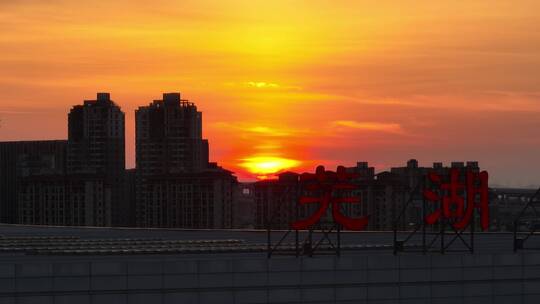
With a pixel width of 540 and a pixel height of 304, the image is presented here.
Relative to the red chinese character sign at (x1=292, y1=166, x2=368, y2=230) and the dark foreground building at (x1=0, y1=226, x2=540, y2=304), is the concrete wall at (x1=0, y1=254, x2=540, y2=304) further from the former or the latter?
the red chinese character sign at (x1=292, y1=166, x2=368, y2=230)

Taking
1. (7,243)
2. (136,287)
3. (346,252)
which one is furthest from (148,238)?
(136,287)

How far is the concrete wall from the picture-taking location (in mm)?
57750

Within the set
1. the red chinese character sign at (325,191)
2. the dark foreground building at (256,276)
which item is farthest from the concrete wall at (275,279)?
the red chinese character sign at (325,191)

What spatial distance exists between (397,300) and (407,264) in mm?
2028

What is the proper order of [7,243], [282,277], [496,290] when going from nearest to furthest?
[282,277] < [496,290] < [7,243]

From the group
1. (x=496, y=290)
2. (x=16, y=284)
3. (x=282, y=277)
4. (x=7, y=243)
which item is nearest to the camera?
(x=16, y=284)

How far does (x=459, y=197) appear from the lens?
63719mm

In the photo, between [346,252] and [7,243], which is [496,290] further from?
[7,243]

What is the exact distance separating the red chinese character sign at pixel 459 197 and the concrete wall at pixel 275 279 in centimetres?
254

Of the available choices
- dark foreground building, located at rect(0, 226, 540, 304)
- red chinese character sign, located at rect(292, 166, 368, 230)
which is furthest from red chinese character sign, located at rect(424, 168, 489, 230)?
red chinese character sign, located at rect(292, 166, 368, 230)

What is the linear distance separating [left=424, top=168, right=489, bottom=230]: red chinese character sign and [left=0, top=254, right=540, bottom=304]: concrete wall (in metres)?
2.54

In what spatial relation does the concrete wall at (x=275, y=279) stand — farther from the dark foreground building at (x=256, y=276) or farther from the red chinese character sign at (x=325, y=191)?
the red chinese character sign at (x=325, y=191)

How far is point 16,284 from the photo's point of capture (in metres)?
57.3

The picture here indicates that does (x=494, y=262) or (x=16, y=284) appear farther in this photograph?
(x=494, y=262)
